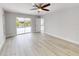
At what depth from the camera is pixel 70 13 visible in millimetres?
6094

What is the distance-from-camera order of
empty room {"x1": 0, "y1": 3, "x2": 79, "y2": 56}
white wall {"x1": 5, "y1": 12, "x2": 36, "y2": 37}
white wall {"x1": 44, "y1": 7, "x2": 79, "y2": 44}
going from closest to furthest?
1. empty room {"x1": 0, "y1": 3, "x2": 79, "y2": 56}
2. white wall {"x1": 44, "y1": 7, "x2": 79, "y2": 44}
3. white wall {"x1": 5, "y1": 12, "x2": 36, "y2": 37}

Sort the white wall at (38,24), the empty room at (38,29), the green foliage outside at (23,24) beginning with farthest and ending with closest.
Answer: the white wall at (38,24), the green foliage outside at (23,24), the empty room at (38,29)

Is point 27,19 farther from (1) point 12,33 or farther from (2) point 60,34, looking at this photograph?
(2) point 60,34

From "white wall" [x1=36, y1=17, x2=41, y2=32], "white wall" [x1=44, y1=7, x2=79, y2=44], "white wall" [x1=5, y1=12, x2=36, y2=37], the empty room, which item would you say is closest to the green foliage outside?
the empty room

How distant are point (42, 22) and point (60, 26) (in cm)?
482

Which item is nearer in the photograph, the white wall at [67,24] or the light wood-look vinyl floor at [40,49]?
the light wood-look vinyl floor at [40,49]

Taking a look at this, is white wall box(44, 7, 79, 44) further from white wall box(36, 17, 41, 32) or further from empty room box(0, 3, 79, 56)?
white wall box(36, 17, 41, 32)

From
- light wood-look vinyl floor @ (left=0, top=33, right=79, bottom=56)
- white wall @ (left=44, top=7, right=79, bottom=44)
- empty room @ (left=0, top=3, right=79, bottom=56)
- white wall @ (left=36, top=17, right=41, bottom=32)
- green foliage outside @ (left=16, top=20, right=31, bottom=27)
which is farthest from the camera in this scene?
white wall @ (left=36, top=17, right=41, bottom=32)

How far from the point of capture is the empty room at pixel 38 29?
14.6 feet

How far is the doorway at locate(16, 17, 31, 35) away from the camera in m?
9.70

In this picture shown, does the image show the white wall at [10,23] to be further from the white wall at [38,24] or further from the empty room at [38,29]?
the white wall at [38,24]

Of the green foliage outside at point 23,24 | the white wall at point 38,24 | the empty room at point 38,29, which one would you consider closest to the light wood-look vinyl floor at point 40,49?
the empty room at point 38,29

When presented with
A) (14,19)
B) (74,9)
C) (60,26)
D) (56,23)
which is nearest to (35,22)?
(14,19)

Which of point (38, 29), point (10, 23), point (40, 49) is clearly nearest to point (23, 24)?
point (10, 23)
